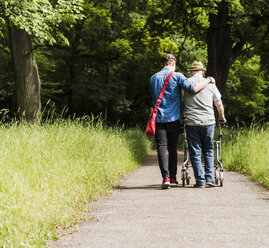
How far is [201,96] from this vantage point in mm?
7469

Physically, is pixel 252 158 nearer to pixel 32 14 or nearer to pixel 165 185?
pixel 165 185

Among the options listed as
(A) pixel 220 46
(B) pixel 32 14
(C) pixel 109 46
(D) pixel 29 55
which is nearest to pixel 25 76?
(D) pixel 29 55

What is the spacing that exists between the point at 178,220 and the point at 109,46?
22.7 metres

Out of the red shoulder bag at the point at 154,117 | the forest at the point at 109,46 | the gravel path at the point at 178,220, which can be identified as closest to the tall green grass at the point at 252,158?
the forest at the point at 109,46

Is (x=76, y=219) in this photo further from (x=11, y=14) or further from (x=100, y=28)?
(x=100, y=28)

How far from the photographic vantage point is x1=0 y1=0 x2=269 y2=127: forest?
13.8 meters

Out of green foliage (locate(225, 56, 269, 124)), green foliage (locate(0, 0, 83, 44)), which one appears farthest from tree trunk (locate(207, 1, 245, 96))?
green foliage (locate(225, 56, 269, 124))

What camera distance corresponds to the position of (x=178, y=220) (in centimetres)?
493

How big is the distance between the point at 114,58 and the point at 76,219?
25321 mm

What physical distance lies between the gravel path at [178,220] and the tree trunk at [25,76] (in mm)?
7261

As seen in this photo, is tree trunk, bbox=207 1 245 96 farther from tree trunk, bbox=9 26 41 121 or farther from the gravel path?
the gravel path

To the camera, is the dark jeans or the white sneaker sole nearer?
A: the white sneaker sole

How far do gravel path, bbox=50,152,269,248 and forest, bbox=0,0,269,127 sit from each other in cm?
438

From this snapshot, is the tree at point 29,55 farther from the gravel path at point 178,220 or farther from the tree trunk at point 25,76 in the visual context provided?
the gravel path at point 178,220
